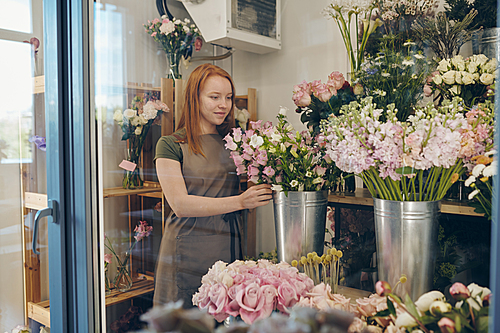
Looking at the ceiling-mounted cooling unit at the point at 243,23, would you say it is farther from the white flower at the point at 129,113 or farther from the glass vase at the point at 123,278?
the glass vase at the point at 123,278

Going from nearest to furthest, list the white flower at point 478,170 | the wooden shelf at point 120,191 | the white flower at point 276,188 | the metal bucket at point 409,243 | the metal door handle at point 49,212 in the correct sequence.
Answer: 1. the white flower at point 478,170
2. the metal bucket at point 409,243
3. the white flower at point 276,188
4. the wooden shelf at point 120,191
5. the metal door handle at point 49,212

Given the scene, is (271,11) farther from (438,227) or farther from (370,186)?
(438,227)

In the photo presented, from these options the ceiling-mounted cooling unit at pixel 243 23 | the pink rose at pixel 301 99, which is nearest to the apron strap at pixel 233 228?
the pink rose at pixel 301 99

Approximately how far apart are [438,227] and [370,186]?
159 millimetres

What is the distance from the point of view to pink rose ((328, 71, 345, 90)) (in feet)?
2.91

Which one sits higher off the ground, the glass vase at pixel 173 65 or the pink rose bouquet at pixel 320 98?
the glass vase at pixel 173 65

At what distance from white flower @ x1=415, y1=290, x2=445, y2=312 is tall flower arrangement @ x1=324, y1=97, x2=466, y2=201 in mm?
187

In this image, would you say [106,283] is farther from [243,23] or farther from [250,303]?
[243,23]

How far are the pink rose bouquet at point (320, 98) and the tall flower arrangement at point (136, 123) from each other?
459mm

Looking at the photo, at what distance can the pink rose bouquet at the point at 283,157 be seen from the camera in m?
0.92

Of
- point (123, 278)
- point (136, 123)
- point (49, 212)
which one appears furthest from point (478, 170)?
point (49, 212)

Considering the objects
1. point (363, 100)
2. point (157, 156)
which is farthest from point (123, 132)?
point (363, 100)

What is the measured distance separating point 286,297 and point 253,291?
0.08 meters

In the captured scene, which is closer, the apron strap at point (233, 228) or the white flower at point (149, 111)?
the apron strap at point (233, 228)
